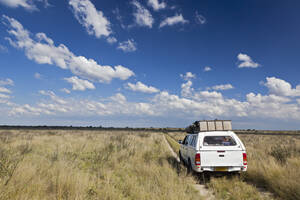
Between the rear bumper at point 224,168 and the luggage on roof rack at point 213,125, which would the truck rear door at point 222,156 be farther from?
the luggage on roof rack at point 213,125

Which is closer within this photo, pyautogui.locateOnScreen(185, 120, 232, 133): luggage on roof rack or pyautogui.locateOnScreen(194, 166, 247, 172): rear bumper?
pyautogui.locateOnScreen(194, 166, 247, 172): rear bumper

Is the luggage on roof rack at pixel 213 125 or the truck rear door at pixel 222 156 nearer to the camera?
the truck rear door at pixel 222 156

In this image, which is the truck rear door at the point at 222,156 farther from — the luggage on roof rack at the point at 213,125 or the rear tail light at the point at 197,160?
the luggage on roof rack at the point at 213,125

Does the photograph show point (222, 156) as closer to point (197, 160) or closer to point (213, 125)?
point (197, 160)

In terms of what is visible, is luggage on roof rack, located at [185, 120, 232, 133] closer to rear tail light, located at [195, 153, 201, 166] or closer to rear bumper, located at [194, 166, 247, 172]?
rear tail light, located at [195, 153, 201, 166]

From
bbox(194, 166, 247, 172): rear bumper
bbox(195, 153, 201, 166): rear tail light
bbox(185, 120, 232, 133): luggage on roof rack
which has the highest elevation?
bbox(185, 120, 232, 133): luggage on roof rack

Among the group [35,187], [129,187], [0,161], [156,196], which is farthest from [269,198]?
[0,161]

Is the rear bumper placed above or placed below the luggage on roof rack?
below

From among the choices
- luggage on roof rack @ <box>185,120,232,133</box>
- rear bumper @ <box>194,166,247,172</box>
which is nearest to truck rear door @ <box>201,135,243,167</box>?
rear bumper @ <box>194,166,247,172</box>

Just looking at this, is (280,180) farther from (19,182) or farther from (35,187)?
(19,182)

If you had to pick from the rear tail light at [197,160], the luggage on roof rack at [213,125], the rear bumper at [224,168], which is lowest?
the rear bumper at [224,168]

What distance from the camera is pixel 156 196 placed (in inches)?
195

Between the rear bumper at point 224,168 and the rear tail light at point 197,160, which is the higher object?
the rear tail light at point 197,160

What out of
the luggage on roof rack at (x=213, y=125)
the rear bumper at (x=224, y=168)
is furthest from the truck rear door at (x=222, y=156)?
the luggage on roof rack at (x=213, y=125)
